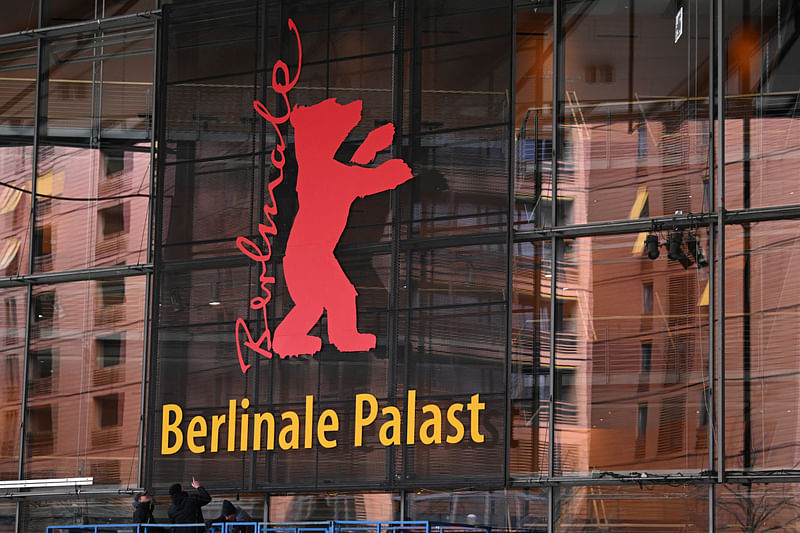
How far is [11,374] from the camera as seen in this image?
67.8 ft

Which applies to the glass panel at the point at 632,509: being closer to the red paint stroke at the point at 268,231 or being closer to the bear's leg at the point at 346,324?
the bear's leg at the point at 346,324

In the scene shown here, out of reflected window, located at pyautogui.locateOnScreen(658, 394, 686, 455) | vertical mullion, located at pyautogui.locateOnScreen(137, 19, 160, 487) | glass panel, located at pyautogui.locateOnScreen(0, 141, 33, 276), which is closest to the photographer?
reflected window, located at pyautogui.locateOnScreen(658, 394, 686, 455)

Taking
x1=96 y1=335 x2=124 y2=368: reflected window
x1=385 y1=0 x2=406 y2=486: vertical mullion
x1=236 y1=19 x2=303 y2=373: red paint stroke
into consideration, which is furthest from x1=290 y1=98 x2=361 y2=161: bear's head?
x1=96 y1=335 x2=124 y2=368: reflected window

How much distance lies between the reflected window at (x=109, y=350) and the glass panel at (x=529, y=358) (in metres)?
6.45

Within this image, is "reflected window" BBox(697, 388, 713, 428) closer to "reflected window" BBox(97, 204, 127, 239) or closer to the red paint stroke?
the red paint stroke

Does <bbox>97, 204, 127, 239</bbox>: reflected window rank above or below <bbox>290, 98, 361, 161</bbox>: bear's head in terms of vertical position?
below

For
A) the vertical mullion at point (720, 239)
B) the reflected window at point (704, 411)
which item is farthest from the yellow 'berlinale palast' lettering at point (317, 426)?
the vertical mullion at point (720, 239)

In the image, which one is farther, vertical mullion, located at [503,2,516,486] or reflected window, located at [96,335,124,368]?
reflected window, located at [96,335,124,368]

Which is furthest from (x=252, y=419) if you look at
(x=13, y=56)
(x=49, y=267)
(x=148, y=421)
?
(x=13, y=56)

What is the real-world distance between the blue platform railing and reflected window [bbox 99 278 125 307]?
11.5ft

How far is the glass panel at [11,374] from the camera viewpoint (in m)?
20.4

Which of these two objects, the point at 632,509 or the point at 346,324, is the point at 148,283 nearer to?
the point at 346,324

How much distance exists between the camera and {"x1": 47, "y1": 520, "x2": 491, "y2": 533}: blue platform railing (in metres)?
17.0

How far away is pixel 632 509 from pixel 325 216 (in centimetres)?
595
